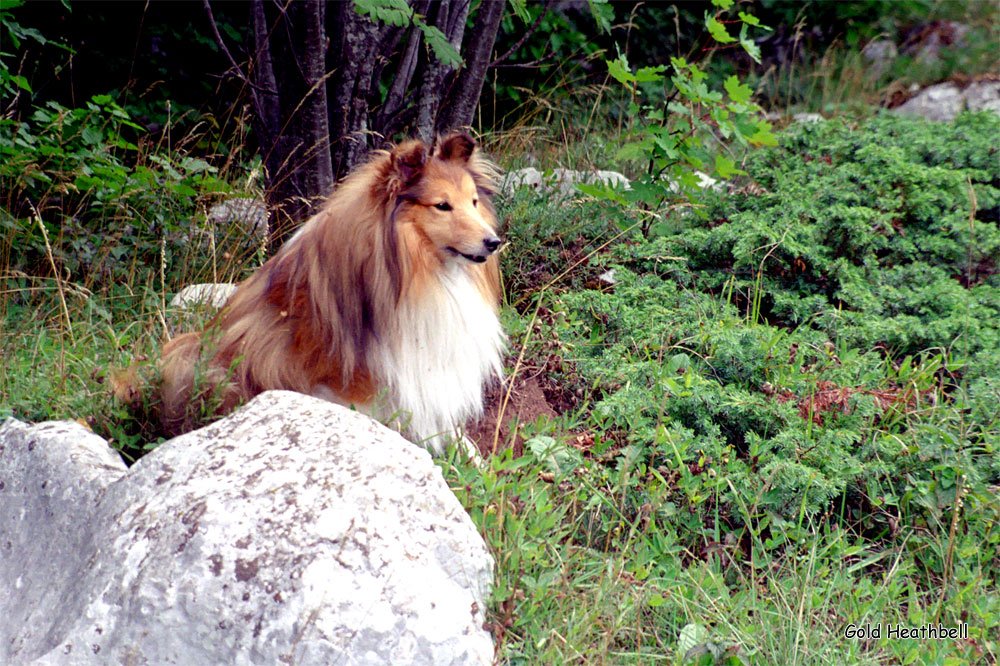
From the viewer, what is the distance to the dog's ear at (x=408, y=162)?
3525 mm

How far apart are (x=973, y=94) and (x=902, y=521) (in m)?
6.55

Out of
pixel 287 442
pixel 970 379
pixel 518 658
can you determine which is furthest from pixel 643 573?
pixel 970 379

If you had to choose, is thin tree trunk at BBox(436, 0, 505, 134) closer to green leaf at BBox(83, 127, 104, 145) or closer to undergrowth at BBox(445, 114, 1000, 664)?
undergrowth at BBox(445, 114, 1000, 664)

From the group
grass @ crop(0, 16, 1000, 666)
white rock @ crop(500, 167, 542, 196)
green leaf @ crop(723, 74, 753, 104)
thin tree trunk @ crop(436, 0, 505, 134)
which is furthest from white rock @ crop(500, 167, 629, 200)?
green leaf @ crop(723, 74, 753, 104)

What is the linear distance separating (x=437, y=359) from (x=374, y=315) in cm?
30

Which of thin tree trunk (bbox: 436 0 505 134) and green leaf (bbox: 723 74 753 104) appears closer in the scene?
green leaf (bbox: 723 74 753 104)

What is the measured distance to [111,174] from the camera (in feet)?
16.2

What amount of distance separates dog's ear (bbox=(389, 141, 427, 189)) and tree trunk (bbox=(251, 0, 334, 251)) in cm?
135

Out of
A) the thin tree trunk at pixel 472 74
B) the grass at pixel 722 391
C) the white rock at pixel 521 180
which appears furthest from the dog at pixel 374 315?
the white rock at pixel 521 180

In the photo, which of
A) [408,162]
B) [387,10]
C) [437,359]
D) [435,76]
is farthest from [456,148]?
[435,76]

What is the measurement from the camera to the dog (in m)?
3.52

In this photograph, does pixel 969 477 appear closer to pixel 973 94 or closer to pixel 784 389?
pixel 784 389

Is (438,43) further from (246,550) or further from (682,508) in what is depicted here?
(246,550)

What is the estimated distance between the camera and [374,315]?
3.58m
